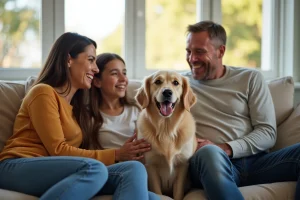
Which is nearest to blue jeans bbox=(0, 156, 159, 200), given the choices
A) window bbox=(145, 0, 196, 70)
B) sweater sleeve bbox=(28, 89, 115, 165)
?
sweater sleeve bbox=(28, 89, 115, 165)

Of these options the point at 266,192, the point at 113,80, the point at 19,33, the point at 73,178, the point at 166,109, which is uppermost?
the point at 19,33

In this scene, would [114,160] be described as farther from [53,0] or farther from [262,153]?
[53,0]

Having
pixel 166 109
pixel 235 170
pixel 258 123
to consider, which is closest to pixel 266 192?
pixel 235 170

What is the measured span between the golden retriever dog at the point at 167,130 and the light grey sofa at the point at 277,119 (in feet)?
0.47

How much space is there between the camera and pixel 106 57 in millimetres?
2229

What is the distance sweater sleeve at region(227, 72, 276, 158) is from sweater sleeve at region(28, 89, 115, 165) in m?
0.85

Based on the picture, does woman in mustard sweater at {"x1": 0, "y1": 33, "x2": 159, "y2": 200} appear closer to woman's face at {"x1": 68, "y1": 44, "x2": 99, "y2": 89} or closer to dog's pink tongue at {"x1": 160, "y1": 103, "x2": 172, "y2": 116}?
woman's face at {"x1": 68, "y1": 44, "x2": 99, "y2": 89}

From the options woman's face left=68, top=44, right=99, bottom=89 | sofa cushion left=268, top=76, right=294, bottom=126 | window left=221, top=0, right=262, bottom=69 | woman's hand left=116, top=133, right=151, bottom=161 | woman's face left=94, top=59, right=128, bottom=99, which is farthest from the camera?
window left=221, top=0, right=262, bottom=69

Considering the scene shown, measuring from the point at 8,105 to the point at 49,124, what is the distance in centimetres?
47

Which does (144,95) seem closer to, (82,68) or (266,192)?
(82,68)

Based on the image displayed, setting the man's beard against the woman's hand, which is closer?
the woman's hand

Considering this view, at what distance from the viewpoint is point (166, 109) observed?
1.97 metres

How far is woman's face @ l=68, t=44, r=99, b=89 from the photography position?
200 cm

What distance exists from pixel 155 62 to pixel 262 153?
1177 millimetres
